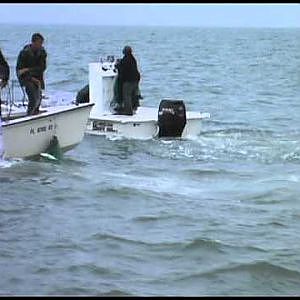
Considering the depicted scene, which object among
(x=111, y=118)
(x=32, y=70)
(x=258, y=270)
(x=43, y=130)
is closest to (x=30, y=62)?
(x=32, y=70)

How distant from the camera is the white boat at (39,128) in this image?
11094 mm

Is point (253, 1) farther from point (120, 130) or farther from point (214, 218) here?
point (120, 130)

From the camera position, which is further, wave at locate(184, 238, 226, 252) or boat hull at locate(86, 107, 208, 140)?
boat hull at locate(86, 107, 208, 140)

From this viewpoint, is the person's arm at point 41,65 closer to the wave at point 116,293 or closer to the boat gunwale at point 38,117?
the boat gunwale at point 38,117

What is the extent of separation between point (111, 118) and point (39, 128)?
3.38 metres

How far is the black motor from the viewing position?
1466 cm

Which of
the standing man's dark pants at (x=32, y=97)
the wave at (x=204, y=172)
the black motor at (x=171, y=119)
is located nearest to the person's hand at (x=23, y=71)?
the standing man's dark pants at (x=32, y=97)

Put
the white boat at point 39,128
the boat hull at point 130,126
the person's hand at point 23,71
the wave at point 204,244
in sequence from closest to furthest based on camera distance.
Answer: the wave at point 204,244 < the white boat at point 39,128 < the person's hand at point 23,71 < the boat hull at point 130,126

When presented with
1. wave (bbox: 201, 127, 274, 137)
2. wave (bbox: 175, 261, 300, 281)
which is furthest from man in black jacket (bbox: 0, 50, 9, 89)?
wave (bbox: 201, 127, 274, 137)

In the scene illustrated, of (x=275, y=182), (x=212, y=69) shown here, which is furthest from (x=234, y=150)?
(x=212, y=69)

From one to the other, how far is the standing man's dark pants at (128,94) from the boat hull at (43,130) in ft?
8.25

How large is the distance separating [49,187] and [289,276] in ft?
13.5

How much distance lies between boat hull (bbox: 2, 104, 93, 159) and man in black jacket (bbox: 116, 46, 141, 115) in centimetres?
253

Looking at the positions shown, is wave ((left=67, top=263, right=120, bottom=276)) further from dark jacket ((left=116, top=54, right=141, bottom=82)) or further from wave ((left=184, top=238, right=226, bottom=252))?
dark jacket ((left=116, top=54, right=141, bottom=82))
